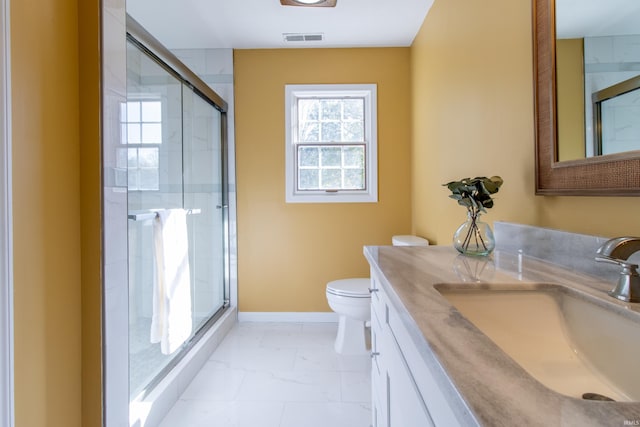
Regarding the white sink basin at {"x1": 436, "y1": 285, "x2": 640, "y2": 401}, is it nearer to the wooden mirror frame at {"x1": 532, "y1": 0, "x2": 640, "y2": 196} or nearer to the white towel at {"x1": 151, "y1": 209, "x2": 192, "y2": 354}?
the wooden mirror frame at {"x1": 532, "y1": 0, "x2": 640, "y2": 196}

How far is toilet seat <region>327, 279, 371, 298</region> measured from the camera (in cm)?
209

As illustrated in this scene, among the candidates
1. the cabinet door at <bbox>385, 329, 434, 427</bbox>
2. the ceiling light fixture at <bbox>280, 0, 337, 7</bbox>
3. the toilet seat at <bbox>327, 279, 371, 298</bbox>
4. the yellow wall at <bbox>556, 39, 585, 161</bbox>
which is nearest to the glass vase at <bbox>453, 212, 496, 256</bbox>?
the yellow wall at <bbox>556, 39, 585, 161</bbox>

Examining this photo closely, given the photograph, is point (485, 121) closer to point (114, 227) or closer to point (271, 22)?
point (114, 227)

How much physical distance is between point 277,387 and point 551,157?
1.74 meters

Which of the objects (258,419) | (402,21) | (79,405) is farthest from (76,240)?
(402,21)

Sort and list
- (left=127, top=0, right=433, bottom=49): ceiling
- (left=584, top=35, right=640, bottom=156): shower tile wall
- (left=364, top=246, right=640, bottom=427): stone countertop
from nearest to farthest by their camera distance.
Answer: (left=364, top=246, right=640, bottom=427): stone countertop < (left=584, top=35, right=640, bottom=156): shower tile wall < (left=127, top=0, right=433, bottom=49): ceiling

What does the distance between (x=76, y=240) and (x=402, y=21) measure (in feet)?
8.08

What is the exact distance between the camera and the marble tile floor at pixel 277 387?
1.59 meters

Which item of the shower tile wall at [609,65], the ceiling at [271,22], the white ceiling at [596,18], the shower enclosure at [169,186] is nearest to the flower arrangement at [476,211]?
the shower tile wall at [609,65]

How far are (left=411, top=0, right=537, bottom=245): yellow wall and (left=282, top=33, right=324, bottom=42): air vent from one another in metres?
0.79

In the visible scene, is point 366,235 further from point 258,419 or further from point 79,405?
point 79,405

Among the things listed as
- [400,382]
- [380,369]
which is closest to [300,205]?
[380,369]

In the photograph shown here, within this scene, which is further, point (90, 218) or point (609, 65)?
point (90, 218)

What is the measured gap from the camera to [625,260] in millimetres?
614
